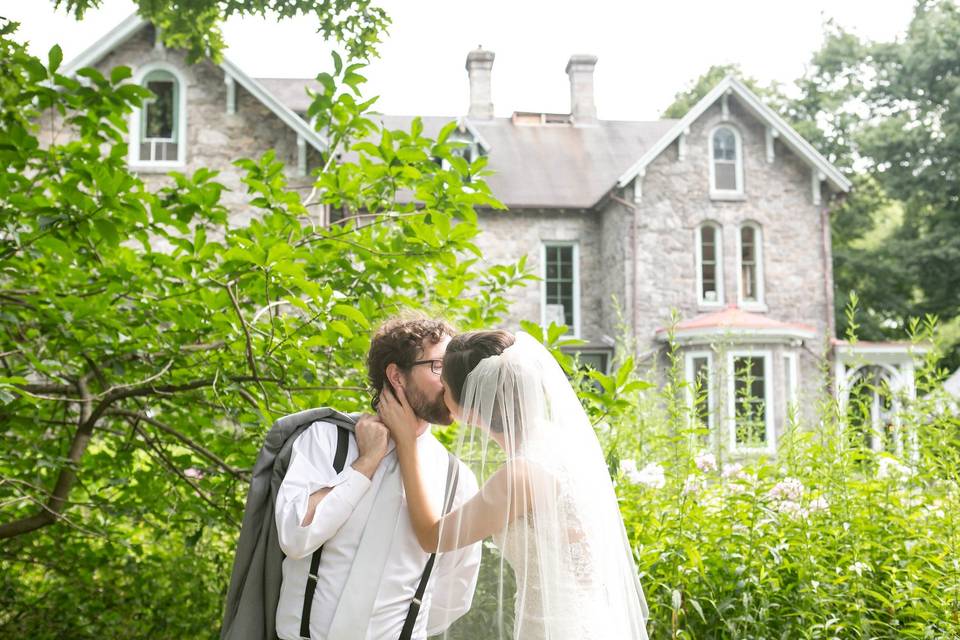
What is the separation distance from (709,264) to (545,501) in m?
18.8

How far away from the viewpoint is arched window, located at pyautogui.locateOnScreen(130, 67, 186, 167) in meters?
16.5

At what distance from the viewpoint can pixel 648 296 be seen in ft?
64.1

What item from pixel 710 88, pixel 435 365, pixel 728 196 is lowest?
pixel 435 365

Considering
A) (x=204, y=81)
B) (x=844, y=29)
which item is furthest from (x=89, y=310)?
(x=844, y=29)

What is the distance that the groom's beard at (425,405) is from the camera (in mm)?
2516

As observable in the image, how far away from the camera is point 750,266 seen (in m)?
20.6

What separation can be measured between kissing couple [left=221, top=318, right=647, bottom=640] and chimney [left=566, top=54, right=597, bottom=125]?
2297 cm

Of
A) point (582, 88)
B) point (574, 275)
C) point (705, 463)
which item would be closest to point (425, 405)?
point (705, 463)

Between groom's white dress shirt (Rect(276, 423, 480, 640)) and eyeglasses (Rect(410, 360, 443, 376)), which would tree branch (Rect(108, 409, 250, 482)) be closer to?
groom's white dress shirt (Rect(276, 423, 480, 640))

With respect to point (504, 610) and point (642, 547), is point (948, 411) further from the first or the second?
point (504, 610)

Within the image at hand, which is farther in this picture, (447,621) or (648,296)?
(648,296)

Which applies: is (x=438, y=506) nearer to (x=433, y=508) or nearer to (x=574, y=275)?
(x=433, y=508)

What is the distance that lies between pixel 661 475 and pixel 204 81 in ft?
47.9

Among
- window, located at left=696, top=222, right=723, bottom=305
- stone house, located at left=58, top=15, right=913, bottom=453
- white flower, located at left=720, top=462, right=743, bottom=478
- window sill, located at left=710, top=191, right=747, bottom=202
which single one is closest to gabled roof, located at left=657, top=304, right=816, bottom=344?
stone house, located at left=58, top=15, right=913, bottom=453
